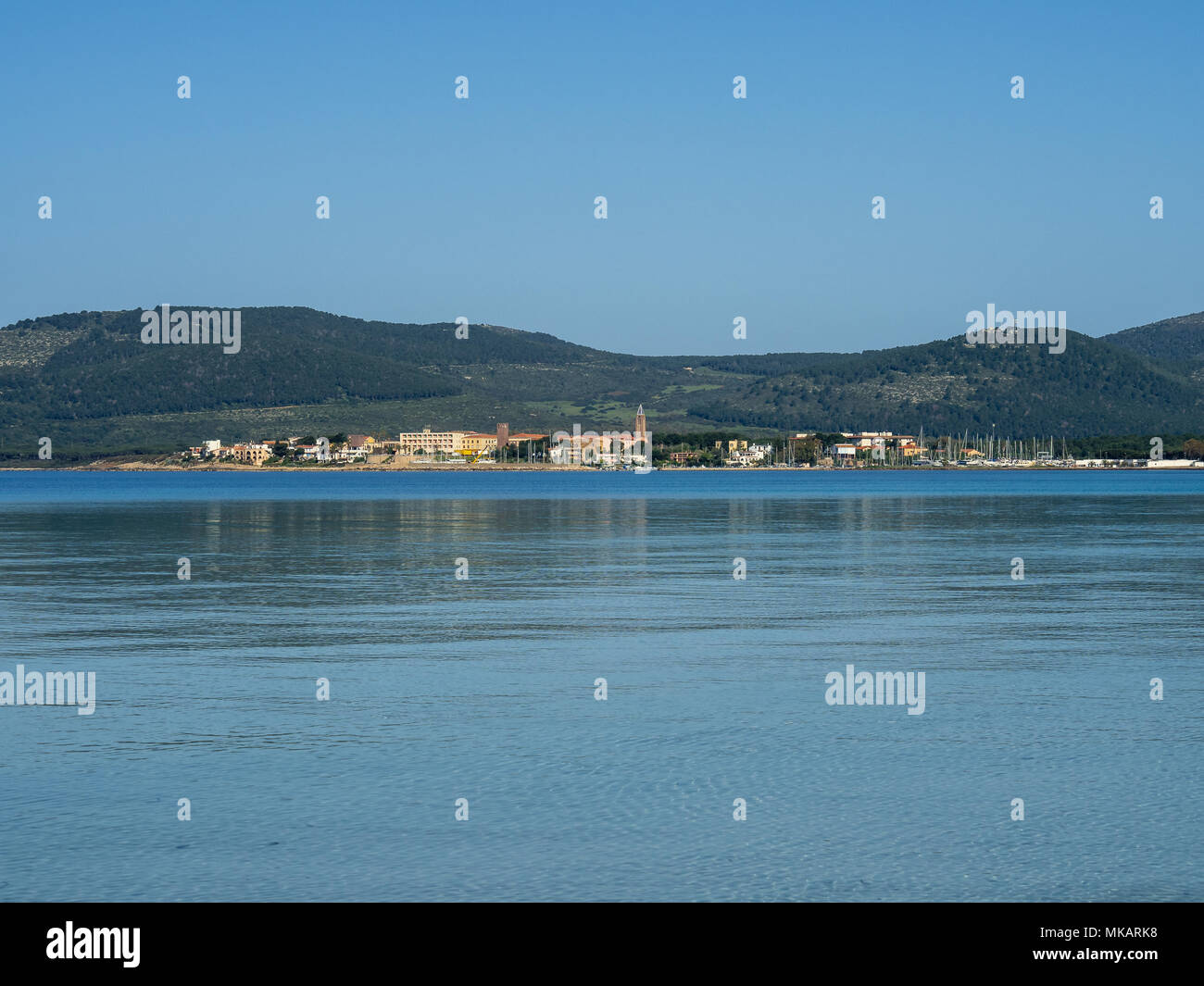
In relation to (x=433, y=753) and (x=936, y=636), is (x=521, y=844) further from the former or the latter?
(x=936, y=636)

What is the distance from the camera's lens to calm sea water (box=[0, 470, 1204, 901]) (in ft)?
37.8

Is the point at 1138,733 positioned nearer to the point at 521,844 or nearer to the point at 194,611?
the point at 521,844

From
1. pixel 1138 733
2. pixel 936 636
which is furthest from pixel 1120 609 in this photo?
pixel 1138 733

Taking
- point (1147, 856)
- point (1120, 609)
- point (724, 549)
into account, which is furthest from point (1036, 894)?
point (724, 549)

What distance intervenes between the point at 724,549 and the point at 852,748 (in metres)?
31.1

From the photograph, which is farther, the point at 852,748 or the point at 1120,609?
the point at 1120,609

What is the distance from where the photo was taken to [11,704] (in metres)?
18.2

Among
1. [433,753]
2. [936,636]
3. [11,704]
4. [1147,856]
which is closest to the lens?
[1147,856]

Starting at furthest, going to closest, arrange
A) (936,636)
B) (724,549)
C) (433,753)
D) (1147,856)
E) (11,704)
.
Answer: (724,549) → (936,636) → (11,704) → (433,753) → (1147,856)

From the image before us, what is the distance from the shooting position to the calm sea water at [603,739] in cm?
1151

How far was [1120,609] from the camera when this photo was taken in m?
28.2

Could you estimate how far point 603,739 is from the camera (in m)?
16.1
